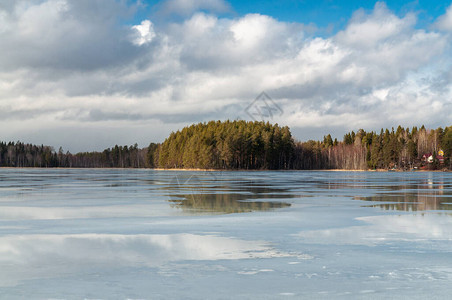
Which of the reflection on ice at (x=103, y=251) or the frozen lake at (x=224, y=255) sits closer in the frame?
the frozen lake at (x=224, y=255)

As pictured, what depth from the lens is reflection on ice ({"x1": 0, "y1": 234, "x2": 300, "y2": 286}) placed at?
7.51 m

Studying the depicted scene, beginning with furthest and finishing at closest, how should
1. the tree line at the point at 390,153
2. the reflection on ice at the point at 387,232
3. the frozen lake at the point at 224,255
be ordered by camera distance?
1. the tree line at the point at 390,153
2. the reflection on ice at the point at 387,232
3. the frozen lake at the point at 224,255

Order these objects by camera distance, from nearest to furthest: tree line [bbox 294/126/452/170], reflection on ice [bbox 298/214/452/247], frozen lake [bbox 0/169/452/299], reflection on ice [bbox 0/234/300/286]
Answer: frozen lake [bbox 0/169/452/299] → reflection on ice [bbox 0/234/300/286] → reflection on ice [bbox 298/214/452/247] → tree line [bbox 294/126/452/170]

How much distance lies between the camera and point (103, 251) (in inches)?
348

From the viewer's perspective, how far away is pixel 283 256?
27.6ft

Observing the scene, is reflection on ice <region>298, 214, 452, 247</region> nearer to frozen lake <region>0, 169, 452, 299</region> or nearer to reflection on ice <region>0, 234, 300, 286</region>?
frozen lake <region>0, 169, 452, 299</region>

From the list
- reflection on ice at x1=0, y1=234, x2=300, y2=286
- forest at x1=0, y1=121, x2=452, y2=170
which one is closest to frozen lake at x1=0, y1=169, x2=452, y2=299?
reflection on ice at x1=0, y1=234, x2=300, y2=286

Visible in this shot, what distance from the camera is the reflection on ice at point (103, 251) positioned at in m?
7.51

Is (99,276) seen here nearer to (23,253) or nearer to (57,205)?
(23,253)

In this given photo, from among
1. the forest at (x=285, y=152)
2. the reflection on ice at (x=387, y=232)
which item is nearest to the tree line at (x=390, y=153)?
the forest at (x=285, y=152)

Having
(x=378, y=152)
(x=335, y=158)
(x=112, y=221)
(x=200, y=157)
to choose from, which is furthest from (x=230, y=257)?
(x=335, y=158)

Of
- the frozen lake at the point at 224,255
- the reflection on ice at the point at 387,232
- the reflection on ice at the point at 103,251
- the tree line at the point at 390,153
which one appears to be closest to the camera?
the frozen lake at the point at 224,255

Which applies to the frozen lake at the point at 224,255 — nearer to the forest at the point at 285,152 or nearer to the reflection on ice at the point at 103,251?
the reflection on ice at the point at 103,251

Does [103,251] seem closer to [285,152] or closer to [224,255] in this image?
[224,255]
